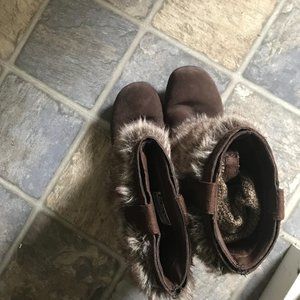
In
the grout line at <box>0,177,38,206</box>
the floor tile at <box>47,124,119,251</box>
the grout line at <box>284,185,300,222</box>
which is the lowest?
the grout line at <box>0,177,38,206</box>

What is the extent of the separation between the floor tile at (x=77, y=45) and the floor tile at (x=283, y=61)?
1.06 ft

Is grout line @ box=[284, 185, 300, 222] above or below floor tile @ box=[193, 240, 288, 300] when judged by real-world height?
above

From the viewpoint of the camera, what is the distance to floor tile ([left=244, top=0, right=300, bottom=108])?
117 centimetres

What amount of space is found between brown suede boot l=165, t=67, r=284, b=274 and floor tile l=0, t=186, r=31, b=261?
410 mm

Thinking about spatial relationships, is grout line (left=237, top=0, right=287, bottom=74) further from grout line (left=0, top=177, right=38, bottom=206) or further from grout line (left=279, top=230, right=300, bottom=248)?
grout line (left=0, top=177, right=38, bottom=206)

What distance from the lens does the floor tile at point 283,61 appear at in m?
1.17

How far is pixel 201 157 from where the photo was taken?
34.9 inches

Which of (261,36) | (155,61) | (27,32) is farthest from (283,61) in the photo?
(27,32)

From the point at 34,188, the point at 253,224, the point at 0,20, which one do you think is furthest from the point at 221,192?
the point at 0,20

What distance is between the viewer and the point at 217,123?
0.93 metres

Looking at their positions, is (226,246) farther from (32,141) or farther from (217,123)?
(32,141)

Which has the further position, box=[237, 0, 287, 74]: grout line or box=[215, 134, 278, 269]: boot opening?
box=[237, 0, 287, 74]: grout line

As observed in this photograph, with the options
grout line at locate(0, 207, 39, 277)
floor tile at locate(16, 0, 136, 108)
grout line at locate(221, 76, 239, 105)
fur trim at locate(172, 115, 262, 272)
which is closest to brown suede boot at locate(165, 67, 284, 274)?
fur trim at locate(172, 115, 262, 272)

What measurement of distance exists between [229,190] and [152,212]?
210 mm
